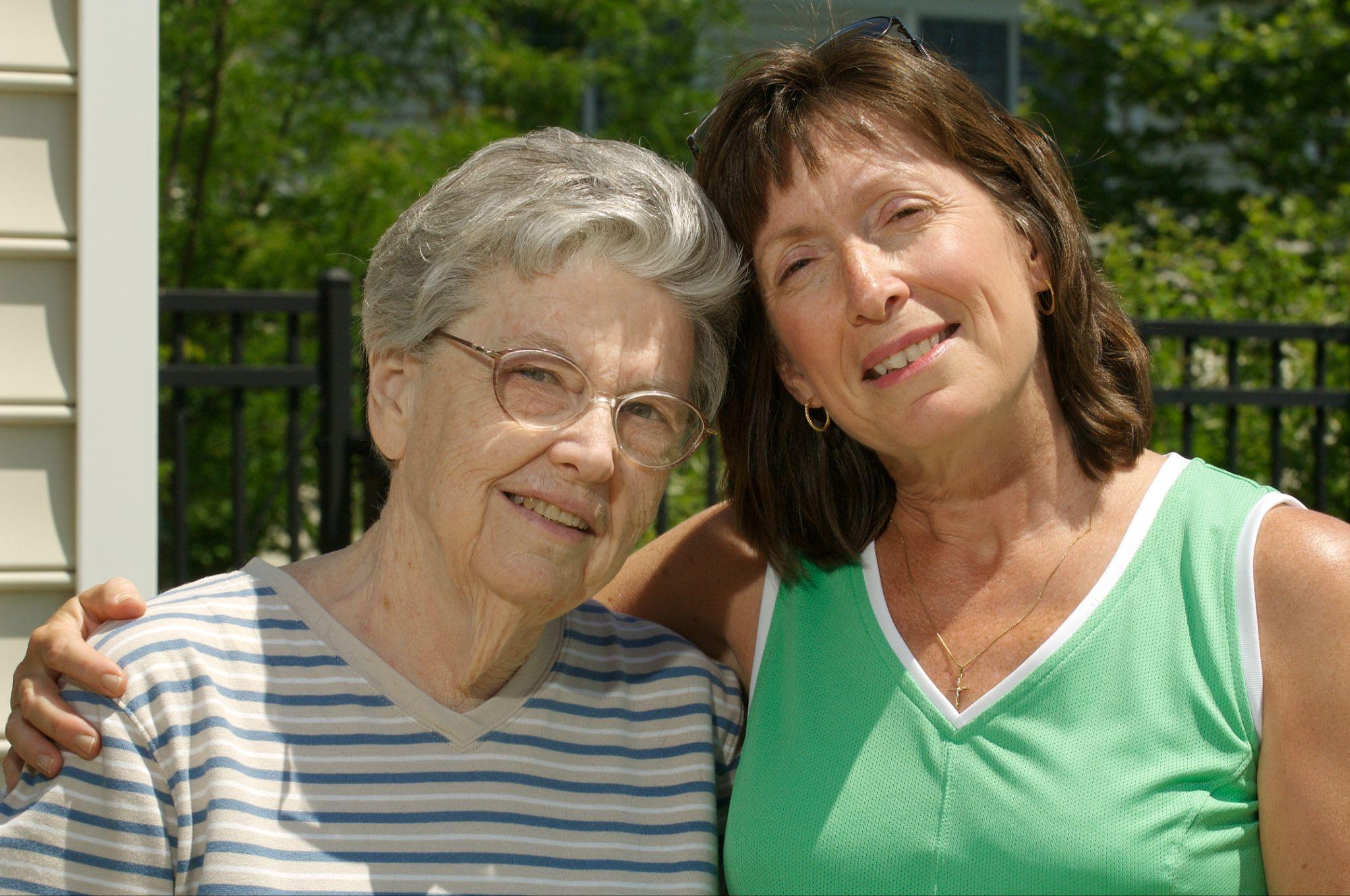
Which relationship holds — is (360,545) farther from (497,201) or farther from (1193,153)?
(1193,153)

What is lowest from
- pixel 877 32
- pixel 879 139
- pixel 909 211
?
pixel 909 211

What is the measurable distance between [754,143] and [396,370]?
0.73 metres

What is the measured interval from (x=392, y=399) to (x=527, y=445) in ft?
0.96

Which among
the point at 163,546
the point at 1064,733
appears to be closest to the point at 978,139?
the point at 1064,733

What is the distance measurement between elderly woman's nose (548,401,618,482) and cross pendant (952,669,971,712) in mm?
669

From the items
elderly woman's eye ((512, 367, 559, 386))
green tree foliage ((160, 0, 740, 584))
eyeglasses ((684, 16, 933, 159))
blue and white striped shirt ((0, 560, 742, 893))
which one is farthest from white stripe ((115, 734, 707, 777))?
green tree foliage ((160, 0, 740, 584))

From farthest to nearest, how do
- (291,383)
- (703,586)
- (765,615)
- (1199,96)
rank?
1. (1199,96)
2. (291,383)
3. (703,586)
4. (765,615)

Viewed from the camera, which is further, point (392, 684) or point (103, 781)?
point (392, 684)

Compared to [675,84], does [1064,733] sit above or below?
below

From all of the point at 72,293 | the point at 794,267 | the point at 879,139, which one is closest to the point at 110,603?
the point at 72,293

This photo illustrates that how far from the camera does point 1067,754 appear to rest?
1.97m

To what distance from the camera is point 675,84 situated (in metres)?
8.70

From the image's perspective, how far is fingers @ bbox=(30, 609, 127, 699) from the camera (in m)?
1.85

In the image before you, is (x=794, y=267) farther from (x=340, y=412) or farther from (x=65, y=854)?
(x=340, y=412)
